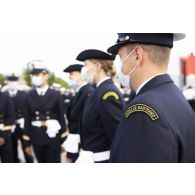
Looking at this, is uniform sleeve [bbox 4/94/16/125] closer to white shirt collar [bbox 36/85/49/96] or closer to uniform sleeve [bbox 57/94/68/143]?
white shirt collar [bbox 36/85/49/96]

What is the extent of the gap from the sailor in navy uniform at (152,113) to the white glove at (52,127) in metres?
3.53

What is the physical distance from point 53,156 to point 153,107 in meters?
4.01

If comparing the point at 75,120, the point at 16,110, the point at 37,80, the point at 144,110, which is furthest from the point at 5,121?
the point at 144,110

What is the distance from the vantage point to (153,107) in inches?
61.0

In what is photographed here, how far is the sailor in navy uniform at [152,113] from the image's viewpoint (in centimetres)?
153

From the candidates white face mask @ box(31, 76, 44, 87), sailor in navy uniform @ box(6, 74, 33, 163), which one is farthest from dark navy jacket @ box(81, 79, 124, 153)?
sailor in navy uniform @ box(6, 74, 33, 163)

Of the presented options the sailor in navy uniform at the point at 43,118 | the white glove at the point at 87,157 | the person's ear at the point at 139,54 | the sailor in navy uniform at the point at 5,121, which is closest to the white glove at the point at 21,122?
the sailor in navy uniform at the point at 5,121

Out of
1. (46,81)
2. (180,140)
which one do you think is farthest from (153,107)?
(46,81)

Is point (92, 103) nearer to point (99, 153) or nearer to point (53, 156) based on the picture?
point (99, 153)

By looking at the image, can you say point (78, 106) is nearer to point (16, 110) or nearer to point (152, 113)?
point (16, 110)

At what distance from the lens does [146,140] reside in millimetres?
1521

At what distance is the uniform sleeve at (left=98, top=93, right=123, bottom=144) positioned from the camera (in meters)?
2.95

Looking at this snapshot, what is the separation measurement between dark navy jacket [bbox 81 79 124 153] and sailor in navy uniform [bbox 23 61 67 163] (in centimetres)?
224

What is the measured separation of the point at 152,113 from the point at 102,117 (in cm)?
147
